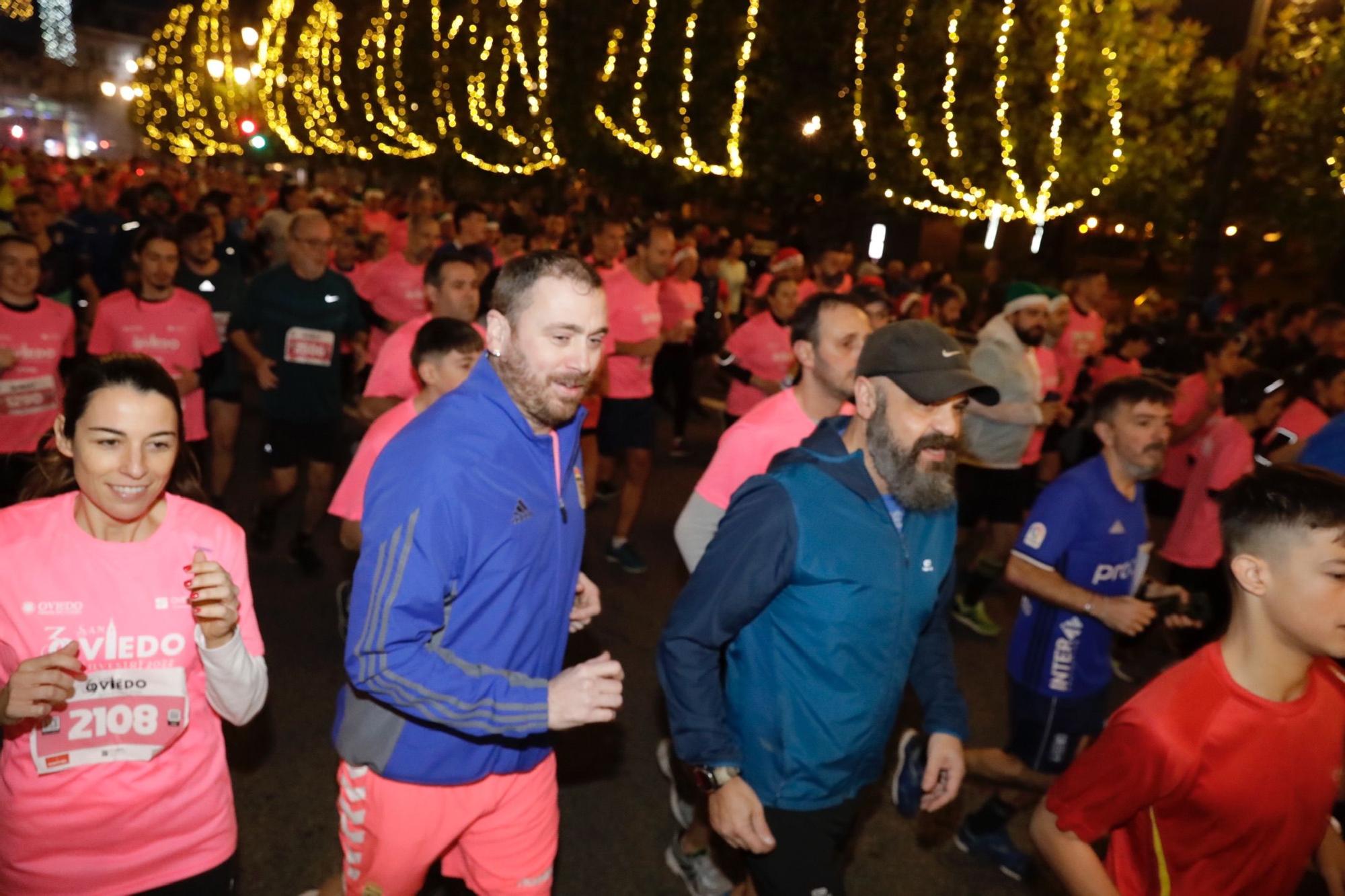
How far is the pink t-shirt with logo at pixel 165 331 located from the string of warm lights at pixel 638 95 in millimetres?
14640

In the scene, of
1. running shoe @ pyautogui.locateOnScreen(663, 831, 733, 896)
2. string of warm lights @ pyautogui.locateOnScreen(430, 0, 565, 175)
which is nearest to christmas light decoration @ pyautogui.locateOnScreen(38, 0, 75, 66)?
string of warm lights @ pyautogui.locateOnScreen(430, 0, 565, 175)

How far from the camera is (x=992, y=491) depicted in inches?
291

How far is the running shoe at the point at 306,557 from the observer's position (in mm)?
7152

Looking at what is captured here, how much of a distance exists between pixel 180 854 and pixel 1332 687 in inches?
115

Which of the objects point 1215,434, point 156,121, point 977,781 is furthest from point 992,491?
point 156,121

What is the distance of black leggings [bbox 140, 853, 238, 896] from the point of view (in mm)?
2660

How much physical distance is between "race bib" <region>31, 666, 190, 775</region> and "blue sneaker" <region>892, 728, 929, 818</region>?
76.6 inches

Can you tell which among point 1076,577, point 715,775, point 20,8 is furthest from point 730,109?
point 20,8

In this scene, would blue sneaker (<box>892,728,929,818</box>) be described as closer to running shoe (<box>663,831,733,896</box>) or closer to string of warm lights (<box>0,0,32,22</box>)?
running shoe (<box>663,831,733,896</box>)

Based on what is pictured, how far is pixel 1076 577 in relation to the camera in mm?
4262

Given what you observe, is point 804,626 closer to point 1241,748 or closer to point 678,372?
point 1241,748

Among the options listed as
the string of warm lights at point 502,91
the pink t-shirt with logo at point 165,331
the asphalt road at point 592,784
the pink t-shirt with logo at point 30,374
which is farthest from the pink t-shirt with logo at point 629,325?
the string of warm lights at point 502,91

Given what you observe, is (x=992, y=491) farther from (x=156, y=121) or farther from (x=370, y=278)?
(x=156, y=121)

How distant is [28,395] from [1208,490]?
6.60m
